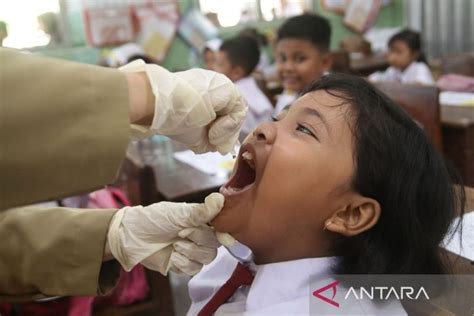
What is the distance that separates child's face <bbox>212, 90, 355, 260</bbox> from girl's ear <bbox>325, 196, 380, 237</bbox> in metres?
0.02

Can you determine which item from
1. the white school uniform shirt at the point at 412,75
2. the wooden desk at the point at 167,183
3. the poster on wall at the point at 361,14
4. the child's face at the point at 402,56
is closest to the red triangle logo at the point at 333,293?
the wooden desk at the point at 167,183

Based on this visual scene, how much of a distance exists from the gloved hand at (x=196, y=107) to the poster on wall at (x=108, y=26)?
5.27 m

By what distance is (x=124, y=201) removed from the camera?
186 centimetres

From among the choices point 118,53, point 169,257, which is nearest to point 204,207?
point 169,257

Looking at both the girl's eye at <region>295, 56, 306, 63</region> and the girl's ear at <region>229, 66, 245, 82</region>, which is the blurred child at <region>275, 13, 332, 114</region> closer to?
the girl's eye at <region>295, 56, 306, 63</region>

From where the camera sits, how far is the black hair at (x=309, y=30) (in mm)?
2844

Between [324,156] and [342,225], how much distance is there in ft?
0.50

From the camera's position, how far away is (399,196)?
0.95 metres

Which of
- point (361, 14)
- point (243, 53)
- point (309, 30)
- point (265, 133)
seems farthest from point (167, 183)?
point (361, 14)

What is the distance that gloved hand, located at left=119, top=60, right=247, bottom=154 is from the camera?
2.61 feet

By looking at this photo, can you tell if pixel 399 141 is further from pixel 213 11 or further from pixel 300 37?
pixel 213 11

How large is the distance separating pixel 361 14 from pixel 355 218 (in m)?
7.10

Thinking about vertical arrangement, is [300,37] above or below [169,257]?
above

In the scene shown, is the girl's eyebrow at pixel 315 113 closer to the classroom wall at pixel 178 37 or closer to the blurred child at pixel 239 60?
the blurred child at pixel 239 60
